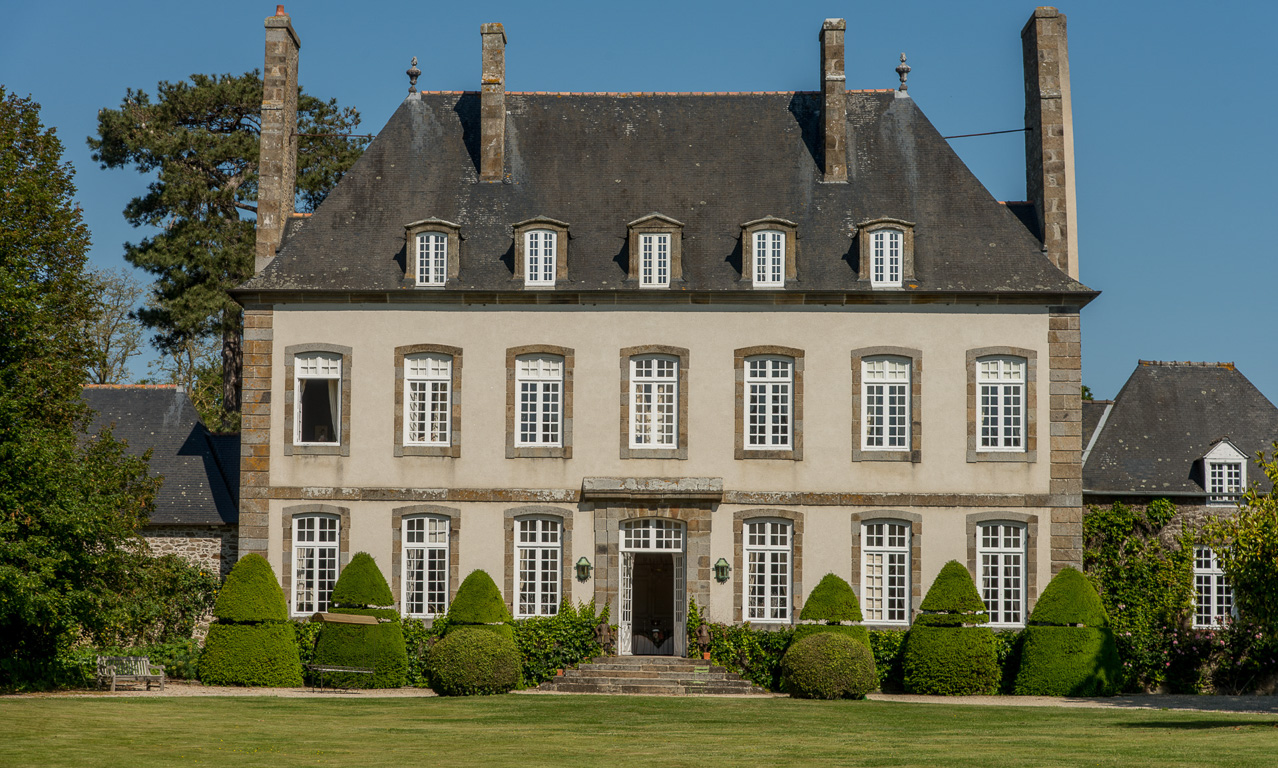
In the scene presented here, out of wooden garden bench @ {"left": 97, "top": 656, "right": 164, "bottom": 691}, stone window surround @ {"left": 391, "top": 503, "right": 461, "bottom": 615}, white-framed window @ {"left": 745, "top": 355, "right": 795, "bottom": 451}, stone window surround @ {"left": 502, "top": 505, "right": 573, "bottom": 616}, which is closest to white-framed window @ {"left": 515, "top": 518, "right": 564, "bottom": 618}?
stone window surround @ {"left": 502, "top": 505, "right": 573, "bottom": 616}

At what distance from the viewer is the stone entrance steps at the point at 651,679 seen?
21.8m

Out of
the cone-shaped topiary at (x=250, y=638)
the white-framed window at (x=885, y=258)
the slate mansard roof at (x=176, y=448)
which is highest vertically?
the white-framed window at (x=885, y=258)

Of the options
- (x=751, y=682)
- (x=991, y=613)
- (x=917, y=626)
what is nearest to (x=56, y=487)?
(x=751, y=682)

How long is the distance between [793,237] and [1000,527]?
5.95m

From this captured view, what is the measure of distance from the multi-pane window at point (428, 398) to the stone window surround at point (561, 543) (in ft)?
5.71

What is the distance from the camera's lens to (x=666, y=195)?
25.2 metres

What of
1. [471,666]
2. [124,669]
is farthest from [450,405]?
[124,669]

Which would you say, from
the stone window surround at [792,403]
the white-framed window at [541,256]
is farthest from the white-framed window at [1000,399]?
the white-framed window at [541,256]

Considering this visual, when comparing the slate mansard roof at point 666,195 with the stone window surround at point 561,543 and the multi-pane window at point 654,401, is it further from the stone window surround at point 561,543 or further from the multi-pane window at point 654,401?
the stone window surround at point 561,543

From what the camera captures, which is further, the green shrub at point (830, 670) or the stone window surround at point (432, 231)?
the stone window surround at point (432, 231)

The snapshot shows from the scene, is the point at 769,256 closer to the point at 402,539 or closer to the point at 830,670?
the point at 830,670

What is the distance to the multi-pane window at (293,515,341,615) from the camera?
23625 mm

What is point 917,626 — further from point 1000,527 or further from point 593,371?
point 593,371

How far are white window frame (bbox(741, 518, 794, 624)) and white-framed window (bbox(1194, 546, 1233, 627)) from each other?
7271 mm
